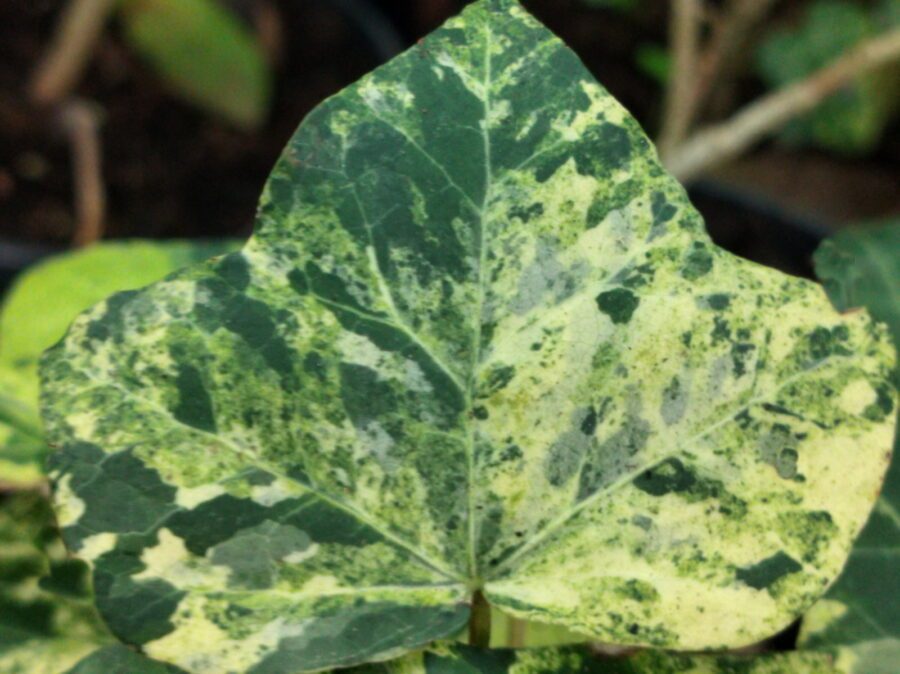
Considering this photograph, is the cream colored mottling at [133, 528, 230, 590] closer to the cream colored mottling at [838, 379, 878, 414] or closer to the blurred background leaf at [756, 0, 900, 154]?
the cream colored mottling at [838, 379, 878, 414]

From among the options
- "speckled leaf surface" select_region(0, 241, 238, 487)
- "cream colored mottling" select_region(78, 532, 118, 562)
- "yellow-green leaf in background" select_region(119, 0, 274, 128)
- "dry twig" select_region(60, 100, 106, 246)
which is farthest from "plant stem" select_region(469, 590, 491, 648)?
"yellow-green leaf in background" select_region(119, 0, 274, 128)

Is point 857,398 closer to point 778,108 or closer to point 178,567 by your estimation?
point 178,567

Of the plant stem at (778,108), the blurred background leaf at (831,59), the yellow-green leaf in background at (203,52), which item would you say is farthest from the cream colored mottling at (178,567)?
the blurred background leaf at (831,59)

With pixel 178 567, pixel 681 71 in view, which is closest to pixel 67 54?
pixel 681 71

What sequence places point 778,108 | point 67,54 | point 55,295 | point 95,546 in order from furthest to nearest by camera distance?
1. point 67,54
2. point 778,108
3. point 55,295
4. point 95,546

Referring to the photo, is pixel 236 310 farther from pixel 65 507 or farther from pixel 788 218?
pixel 788 218
